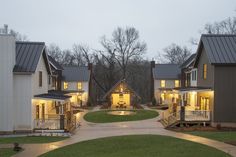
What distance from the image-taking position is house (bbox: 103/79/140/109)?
56.0 metres

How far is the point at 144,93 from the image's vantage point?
85750 millimetres

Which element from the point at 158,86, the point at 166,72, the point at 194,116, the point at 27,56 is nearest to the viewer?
the point at 27,56

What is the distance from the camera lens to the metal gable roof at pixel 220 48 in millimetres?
30219

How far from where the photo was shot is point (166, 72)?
6531cm

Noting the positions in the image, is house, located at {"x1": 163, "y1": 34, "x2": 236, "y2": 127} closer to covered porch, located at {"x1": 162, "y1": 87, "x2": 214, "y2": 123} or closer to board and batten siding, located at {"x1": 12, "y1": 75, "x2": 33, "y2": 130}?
covered porch, located at {"x1": 162, "y1": 87, "x2": 214, "y2": 123}

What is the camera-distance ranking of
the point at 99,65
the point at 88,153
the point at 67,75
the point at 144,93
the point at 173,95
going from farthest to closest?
the point at 144,93 < the point at 99,65 < the point at 67,75 < the point at 173,95 < the point at 88,153

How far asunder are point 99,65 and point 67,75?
11571 mm

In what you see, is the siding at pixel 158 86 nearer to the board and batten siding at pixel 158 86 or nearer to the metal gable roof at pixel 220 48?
the board and batten siding at pixel 158 86

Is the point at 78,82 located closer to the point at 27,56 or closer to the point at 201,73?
the point at 201,73

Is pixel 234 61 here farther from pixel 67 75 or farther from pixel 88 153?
pixel 67 75

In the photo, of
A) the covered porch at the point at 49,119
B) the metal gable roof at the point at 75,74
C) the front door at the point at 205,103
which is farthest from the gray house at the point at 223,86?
the metal gable roof at the point at 75,74

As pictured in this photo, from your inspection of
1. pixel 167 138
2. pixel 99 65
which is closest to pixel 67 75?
pixel 99 65

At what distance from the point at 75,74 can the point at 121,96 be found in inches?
450

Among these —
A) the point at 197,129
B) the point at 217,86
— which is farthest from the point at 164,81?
the point at 197,129
